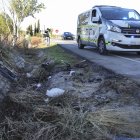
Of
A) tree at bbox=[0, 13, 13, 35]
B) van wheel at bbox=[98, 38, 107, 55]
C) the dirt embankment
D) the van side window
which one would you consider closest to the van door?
van wheel at bbox=[98, 38, 107, 55]

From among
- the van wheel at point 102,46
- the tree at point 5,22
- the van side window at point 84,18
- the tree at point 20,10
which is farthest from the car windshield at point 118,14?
the tree at point 5,22

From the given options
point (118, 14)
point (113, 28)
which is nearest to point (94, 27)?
point (118, 14)

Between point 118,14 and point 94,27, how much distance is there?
135 centimetres

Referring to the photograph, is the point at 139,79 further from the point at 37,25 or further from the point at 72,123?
the point at 37,25

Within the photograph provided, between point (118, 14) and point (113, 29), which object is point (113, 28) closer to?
point (113, 29)

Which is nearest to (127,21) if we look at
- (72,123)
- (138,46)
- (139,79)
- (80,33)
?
(138,46)

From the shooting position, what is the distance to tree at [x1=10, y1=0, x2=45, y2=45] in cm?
3256

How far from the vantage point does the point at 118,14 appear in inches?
741

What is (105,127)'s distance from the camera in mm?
6156

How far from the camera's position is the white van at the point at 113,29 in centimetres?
1752

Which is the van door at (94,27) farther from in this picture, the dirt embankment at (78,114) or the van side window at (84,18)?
the dirt embankment at (78,114)

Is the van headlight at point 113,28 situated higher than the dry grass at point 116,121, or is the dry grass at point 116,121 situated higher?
the van headlight at point 113,28

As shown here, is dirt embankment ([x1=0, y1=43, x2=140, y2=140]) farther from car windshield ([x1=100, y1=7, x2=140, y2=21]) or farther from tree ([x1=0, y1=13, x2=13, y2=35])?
tree ([x1=0, y1=13, x2=13, y2=35])

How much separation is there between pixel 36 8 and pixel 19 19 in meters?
3.15
